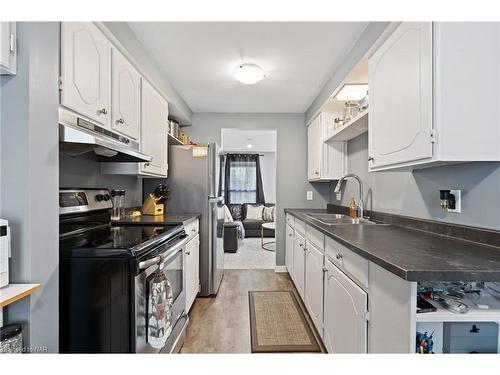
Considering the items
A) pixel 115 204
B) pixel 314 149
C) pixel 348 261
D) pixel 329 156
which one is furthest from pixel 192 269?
pixel 314 149

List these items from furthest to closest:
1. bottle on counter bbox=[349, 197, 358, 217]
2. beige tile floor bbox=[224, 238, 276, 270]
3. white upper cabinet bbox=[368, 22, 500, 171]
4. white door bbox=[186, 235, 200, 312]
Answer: beige tile floor bbox=[224, 238, 276, 270] < bottle on counter bbox=[349, 197, 358, 217] < white door bbox=[186, 235, 200, 312] < white upper cabinet bbox=[368, 22, 500, 171]

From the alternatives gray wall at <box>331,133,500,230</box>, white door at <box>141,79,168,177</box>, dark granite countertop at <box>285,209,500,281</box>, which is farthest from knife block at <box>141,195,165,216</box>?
gray wall at <box>331,133,500,230</box>

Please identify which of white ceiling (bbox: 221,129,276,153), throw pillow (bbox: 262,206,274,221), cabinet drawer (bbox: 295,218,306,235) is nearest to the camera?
cabinet drawer (bbox: 295,218,306,235)

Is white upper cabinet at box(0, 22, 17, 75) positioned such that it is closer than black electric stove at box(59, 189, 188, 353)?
Yes

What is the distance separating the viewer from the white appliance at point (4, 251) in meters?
0.80

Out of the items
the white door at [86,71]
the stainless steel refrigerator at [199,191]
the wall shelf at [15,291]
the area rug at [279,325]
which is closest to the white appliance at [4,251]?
the wall shelf at [15,291]

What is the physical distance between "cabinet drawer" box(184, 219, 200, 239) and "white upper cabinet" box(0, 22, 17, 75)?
158 centimetres

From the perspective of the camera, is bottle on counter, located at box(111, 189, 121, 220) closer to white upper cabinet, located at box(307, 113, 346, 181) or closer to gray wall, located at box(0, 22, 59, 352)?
gray wall, located at box(0, 22, 59, 352)

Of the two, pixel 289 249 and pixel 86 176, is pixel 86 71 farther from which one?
pixel 289 249

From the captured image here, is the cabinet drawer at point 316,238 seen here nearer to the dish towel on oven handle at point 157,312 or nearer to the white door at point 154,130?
the dish towel on oven handle at point 157,312

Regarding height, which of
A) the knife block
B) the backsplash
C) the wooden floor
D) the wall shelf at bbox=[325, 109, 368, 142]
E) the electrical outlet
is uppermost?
the wall shelf at bbox=[325, 109, 368, 142]

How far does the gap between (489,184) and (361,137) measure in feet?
5.38

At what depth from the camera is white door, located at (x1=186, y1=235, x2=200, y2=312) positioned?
7.57 ft

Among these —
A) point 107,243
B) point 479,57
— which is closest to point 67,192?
point 107,243
